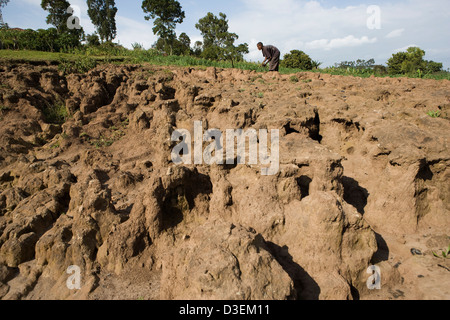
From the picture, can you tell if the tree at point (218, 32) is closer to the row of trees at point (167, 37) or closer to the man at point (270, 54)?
the row of trees at point (167, 37)

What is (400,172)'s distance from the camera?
404 centimetres

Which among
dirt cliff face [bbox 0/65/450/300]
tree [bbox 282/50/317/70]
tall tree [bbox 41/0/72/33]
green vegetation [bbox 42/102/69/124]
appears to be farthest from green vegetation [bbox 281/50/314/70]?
tall tree [bbox 41/0/72/33]

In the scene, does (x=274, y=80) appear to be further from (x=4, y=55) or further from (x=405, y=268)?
(x=4, y=55)

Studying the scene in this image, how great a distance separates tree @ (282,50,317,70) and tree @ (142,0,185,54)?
1270cm

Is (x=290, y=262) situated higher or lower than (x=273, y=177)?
lower

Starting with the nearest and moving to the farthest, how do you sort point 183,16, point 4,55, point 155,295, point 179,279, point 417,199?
point 179,279 → point 155,295 → point 417,199 → point 4,55 → point 183,16

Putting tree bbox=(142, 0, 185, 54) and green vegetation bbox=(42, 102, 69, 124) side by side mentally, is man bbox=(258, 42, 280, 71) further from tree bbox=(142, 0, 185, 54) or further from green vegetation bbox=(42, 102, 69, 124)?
tree bbox=(142, 0, 185, 54)

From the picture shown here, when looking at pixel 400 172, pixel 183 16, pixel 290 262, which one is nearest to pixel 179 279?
pixel 290 262

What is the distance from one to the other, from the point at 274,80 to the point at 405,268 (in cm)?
673

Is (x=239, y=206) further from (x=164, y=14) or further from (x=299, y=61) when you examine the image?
(x=164, y=14)

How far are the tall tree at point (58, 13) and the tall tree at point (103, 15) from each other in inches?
321

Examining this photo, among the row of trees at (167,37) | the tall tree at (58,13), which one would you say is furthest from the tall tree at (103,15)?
the tall tree at (58,13)

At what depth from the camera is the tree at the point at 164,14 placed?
27.1 meters

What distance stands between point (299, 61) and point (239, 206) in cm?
1848
